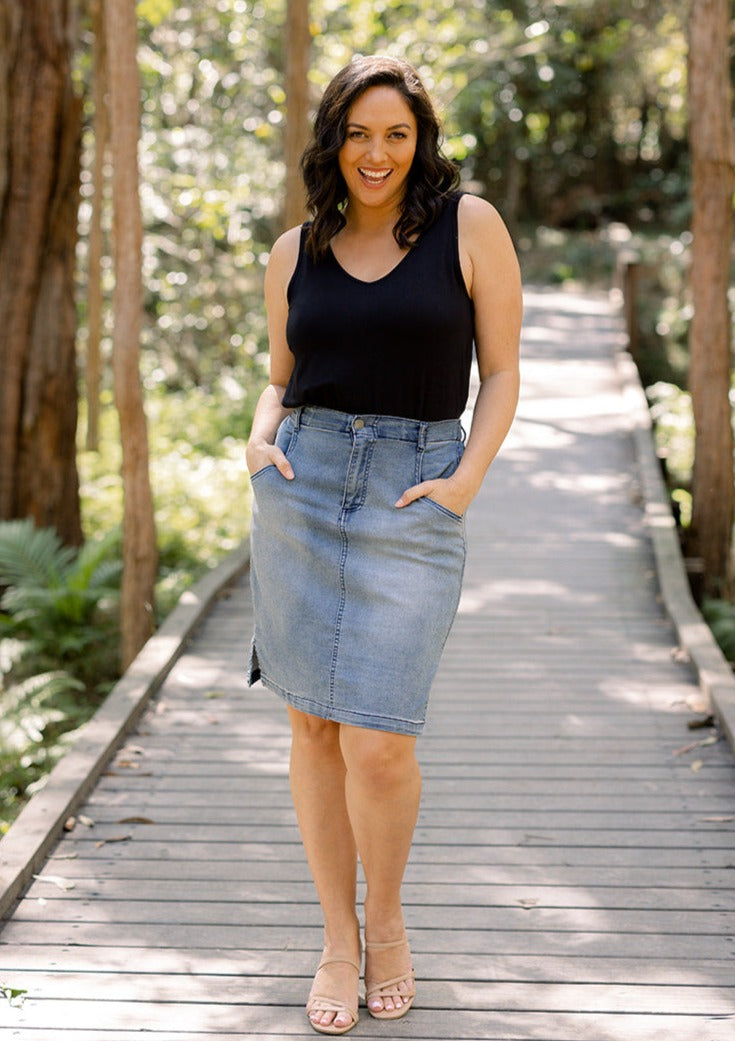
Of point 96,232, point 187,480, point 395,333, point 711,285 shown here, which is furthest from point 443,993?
point 96,232

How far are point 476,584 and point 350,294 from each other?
521 centimetres

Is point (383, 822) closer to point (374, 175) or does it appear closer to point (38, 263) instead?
point (374, 175)

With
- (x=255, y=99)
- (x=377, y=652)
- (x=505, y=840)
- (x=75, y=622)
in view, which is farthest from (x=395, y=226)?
(x=255, y=99)

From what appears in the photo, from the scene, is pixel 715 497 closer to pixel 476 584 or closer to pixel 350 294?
pixel 476 584

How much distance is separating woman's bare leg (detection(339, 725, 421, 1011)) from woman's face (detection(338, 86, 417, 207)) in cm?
122

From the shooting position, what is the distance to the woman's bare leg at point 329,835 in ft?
10.7

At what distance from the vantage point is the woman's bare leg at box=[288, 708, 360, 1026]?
3270mm

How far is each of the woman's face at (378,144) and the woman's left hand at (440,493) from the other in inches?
25.6

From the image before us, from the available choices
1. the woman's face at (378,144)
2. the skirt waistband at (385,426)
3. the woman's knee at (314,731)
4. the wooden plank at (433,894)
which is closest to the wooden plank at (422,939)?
the wooden plank at (433,894)

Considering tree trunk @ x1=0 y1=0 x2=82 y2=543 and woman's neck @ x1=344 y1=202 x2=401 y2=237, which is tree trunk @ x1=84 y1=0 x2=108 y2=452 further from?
woman's neck @ x1=344 y1=202 x2=401 y2=237

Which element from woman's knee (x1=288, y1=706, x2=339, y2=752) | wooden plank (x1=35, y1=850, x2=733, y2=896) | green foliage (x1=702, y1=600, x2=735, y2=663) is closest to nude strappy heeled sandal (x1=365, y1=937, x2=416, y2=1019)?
woman's knee (x1=288, y1=706, x2=339, y2=752)

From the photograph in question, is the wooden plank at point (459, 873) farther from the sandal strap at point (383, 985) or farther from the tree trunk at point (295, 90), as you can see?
the tree trunk at point (295, 90)

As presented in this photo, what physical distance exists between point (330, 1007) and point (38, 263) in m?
6.78

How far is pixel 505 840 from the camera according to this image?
452 centimetres
